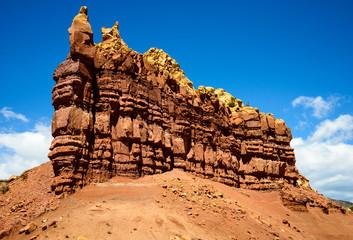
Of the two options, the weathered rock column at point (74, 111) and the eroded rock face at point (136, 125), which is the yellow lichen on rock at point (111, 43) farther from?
the weathered rock column at point (74, 111)

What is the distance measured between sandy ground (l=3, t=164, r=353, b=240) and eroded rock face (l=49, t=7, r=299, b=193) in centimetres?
166

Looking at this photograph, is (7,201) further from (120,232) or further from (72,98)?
(120,232)

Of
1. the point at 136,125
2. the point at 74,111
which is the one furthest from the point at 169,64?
the point at 74,111

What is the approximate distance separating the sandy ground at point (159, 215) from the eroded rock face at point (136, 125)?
166 centimetres

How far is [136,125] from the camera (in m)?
23.3

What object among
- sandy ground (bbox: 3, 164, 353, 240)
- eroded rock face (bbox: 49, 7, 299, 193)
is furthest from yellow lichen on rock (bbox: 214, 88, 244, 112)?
sandy ground (bbox: 3, 164, 353, 240)

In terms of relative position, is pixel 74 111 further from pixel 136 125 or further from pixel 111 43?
pixel 111 43

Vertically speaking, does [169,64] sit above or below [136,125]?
above

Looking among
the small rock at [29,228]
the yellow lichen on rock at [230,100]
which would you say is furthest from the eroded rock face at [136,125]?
the yellow lichen on rock at [230,100]

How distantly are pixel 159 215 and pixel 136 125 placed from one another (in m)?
8.52

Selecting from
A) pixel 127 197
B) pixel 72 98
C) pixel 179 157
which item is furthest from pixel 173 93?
pixel 127 197

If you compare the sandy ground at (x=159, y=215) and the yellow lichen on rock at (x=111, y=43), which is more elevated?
the yellow lichen on rock at (x=111, y=43)

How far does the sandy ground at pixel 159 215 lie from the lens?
14609mm

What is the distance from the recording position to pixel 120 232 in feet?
47.6
